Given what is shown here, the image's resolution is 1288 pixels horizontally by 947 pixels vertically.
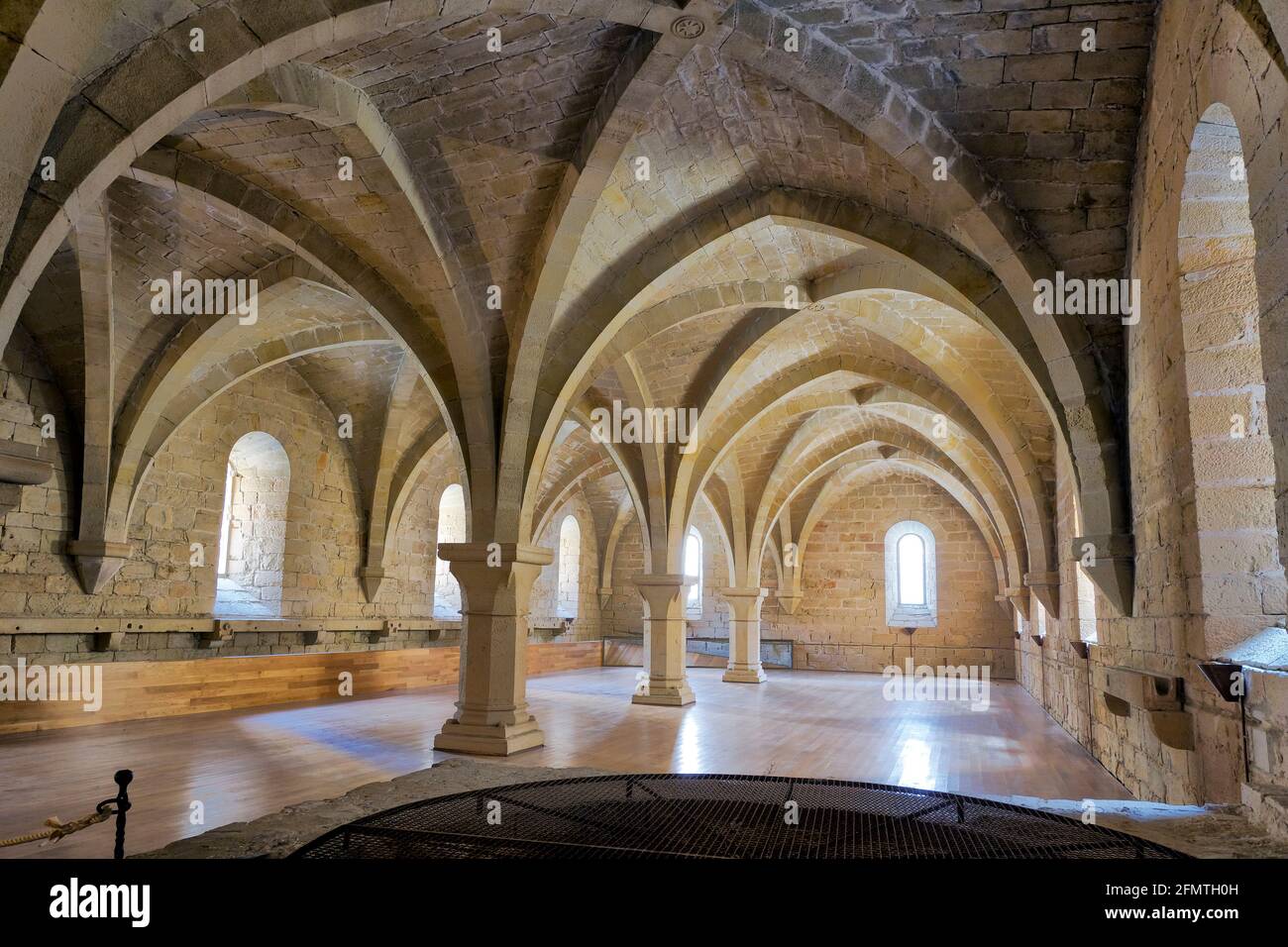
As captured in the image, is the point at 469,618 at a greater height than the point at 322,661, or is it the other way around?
the point at 469,618

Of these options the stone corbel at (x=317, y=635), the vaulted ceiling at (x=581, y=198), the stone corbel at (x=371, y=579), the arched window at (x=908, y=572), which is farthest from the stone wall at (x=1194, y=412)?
the arched window at (x=908, y=572)

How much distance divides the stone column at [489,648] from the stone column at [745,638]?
22.9ft

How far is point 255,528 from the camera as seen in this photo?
10508 millimetres

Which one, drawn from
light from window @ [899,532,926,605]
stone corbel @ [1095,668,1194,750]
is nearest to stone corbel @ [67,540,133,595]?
stone corbel @ [1095,668,1194,750]

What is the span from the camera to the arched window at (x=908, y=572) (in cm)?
1681

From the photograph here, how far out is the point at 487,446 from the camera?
644 centimetres

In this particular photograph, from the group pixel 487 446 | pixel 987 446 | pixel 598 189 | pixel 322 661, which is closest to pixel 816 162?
pixel 598 189

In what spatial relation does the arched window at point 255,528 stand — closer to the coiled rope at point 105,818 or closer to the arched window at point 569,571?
the arched window at point 569,571

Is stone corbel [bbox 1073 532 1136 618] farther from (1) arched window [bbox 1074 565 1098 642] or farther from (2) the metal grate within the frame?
(1) arched window [bbox 1074 565 1098 642]

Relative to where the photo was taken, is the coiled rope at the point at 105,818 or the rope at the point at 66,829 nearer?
the coiled rope at the point at 105,818

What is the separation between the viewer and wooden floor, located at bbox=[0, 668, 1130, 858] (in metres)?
4.60

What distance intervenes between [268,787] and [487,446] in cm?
273

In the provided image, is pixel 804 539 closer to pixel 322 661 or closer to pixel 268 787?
pixel 322 661
